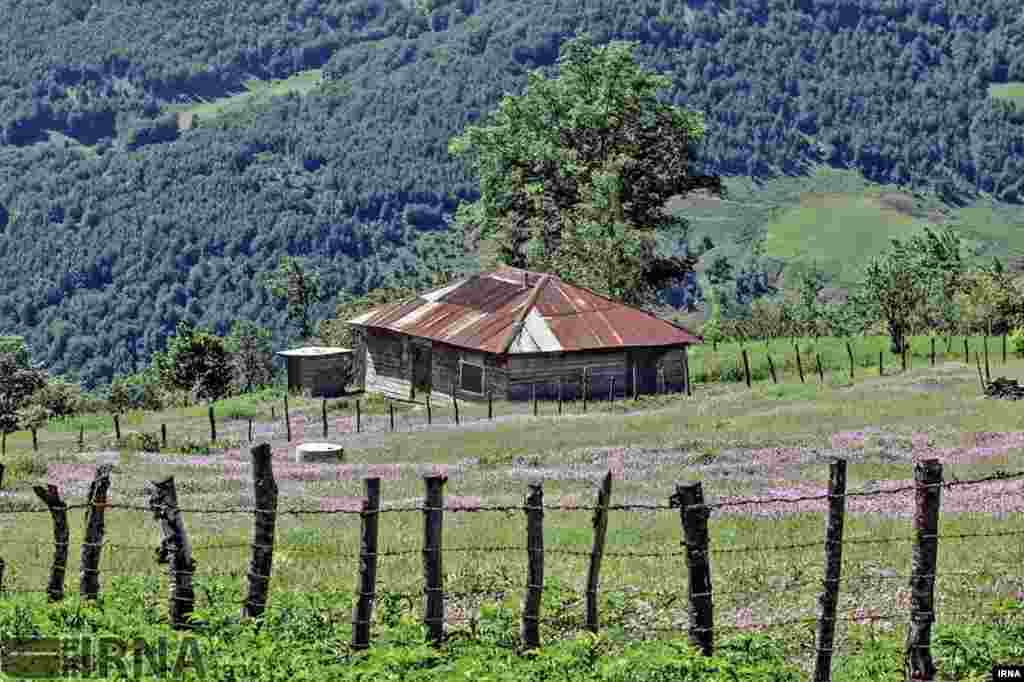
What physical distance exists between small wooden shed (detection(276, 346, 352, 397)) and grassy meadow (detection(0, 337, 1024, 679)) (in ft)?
43.5

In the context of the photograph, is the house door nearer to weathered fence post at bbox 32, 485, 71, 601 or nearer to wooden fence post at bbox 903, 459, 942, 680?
weathered fence post at bbox 32, 485, 71, 601

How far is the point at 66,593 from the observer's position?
20.4 metres

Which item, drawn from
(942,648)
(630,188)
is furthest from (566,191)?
(942,648)

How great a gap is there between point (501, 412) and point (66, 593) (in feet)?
132

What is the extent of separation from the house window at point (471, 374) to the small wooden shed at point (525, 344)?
0.04 metres

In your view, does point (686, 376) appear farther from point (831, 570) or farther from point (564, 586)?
point (831, 570)

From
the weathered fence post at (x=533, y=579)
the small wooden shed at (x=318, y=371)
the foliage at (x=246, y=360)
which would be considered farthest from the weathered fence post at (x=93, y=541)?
the foliage at (x=246, y=360)

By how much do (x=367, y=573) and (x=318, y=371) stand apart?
56.9 metres

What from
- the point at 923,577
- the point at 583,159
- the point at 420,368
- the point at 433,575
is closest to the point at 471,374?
the point at 420,368

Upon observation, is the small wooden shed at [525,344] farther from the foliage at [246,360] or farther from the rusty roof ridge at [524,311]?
the foliage at [246,360]

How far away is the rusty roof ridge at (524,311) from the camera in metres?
64.9

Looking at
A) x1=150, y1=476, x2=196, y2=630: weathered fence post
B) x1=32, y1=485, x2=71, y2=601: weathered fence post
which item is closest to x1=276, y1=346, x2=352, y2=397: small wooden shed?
x1=32, y1=485, x2=71, y2=601: weathered fence post

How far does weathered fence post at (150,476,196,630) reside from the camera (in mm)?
18062

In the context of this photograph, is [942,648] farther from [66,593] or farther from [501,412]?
[501,412]
